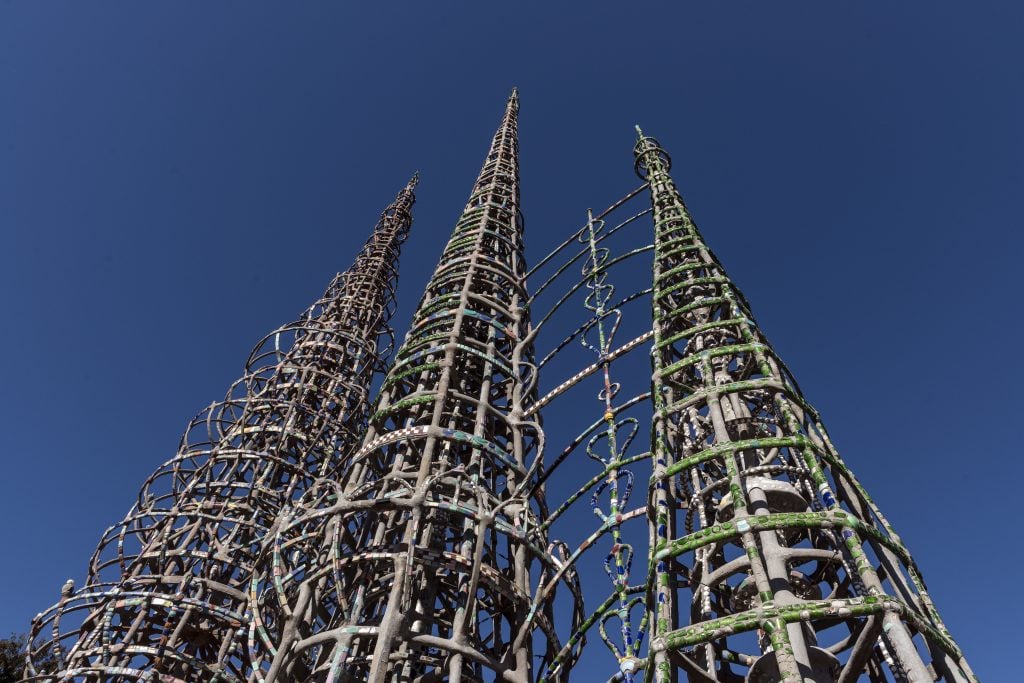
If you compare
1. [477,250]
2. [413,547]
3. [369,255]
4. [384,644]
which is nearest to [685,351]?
[413,547]

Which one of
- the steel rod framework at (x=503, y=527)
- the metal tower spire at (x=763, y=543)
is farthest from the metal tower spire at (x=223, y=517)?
the metal tower spire at (x=763, y=543)

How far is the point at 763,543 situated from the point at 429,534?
21.3ft

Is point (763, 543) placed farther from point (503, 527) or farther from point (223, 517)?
point (223, 517)

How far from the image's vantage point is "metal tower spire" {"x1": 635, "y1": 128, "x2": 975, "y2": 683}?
527cm

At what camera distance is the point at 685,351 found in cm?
1166

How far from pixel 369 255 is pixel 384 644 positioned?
25.6 m

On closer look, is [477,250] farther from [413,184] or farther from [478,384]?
[413,184]

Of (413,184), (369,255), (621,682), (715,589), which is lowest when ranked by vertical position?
(621,682)

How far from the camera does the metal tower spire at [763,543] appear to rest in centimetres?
527

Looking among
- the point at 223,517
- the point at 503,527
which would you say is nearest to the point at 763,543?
the point at 503,527

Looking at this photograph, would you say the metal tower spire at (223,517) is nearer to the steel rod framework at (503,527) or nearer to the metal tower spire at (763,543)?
the steel rod framework at (503,527)

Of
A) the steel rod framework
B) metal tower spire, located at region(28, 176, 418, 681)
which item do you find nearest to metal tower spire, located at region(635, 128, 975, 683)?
the steel rod framework

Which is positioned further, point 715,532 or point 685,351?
point 685,351

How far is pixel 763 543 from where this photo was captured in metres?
6.30
